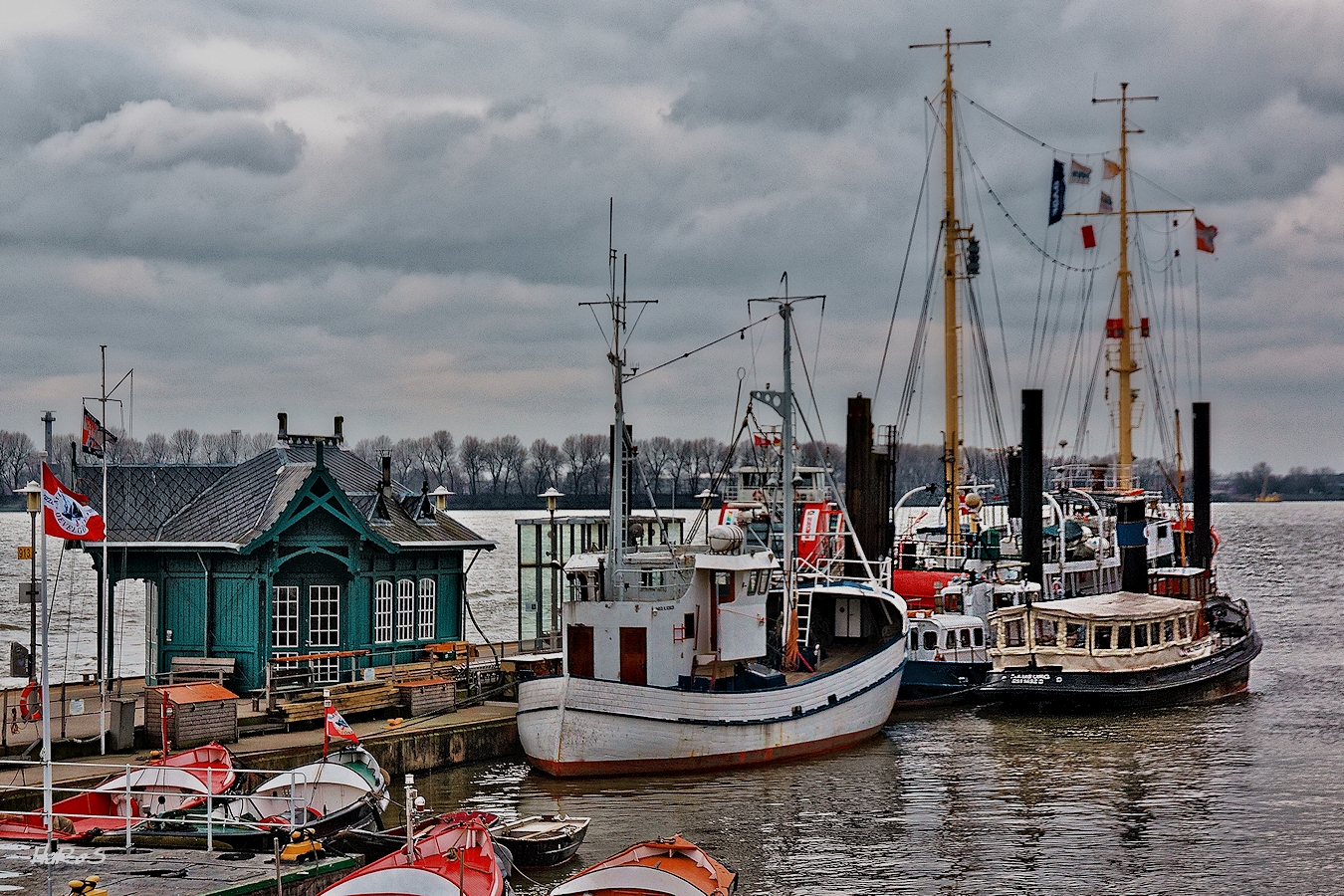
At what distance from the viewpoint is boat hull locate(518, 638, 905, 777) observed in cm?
2928

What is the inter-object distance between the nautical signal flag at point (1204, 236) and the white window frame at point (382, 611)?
37.3 m

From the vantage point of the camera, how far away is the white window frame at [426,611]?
35.5 meters

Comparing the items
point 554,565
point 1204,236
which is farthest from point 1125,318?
point 554,565

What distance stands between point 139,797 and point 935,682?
980 inches

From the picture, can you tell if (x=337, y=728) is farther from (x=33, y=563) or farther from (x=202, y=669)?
(x=202, y=669)

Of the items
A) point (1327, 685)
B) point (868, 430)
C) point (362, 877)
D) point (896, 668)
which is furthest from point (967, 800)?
point (1327, 685)

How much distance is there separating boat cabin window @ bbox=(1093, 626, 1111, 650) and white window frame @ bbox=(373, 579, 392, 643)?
65.6 ft

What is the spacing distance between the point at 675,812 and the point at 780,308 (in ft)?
46.6

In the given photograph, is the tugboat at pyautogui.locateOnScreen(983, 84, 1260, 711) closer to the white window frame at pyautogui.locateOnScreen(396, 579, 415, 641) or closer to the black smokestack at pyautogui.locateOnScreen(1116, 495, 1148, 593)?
the black smokestack at pyautogui.locateOnScreen(1116, 495, 1148, 593)

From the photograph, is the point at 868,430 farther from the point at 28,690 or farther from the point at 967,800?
the point at 28,690

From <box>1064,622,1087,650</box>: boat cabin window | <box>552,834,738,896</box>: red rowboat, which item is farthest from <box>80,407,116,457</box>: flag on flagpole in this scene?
<box>1064,622,1087,650</box>: boat cabin window

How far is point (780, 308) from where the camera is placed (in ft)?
119

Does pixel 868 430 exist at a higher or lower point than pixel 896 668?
higher

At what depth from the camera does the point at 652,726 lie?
2972 centimetres
